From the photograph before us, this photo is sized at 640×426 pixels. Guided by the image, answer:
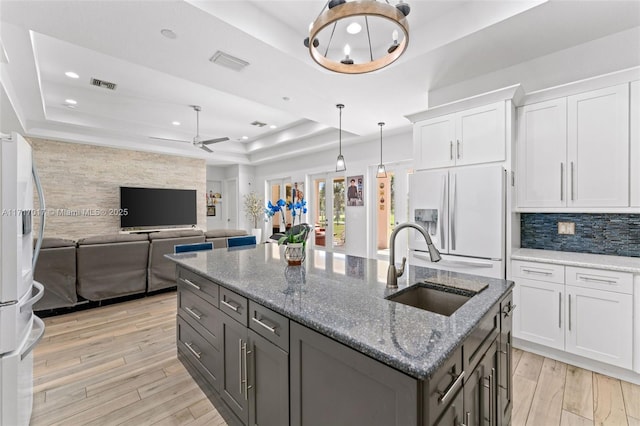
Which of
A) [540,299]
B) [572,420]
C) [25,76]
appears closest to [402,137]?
[540,299]

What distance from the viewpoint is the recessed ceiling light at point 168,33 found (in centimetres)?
230

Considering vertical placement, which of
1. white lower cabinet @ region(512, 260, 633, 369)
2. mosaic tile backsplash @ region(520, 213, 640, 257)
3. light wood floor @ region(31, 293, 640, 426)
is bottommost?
light wood floor @ region(31, 293, 640, 426)

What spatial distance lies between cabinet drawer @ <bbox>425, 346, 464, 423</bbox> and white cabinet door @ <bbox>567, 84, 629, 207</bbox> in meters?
2.50

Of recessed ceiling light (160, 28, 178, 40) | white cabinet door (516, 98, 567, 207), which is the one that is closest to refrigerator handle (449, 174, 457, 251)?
white cabinet door (516, 98, 567, 207)

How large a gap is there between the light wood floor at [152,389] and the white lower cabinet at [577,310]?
0.72ft

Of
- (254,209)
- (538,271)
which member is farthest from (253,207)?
(538,271)

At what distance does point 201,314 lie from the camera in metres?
2.04

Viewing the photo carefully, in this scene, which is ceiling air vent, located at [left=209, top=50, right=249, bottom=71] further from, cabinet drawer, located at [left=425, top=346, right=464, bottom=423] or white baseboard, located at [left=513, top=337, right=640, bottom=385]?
white baseboard, located at [left=513, top=337, right=640, bottom=385]

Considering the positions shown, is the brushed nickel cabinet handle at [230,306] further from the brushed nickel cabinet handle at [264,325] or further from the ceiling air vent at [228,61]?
the ceiling air vent at [228,61]

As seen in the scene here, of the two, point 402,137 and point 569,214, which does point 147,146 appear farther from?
point 569,214

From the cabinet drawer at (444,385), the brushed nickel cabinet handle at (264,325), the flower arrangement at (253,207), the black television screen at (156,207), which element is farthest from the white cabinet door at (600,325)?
the black television screen at (156,207)

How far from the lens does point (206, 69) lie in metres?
2.94

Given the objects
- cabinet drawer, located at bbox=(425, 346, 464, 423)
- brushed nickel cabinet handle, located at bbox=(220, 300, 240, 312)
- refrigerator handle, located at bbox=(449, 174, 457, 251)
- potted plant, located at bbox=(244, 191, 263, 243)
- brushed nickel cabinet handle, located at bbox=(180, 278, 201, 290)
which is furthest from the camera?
potted plant, located at bbox=(244, 191, 263, 243)

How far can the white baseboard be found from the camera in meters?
2.22
